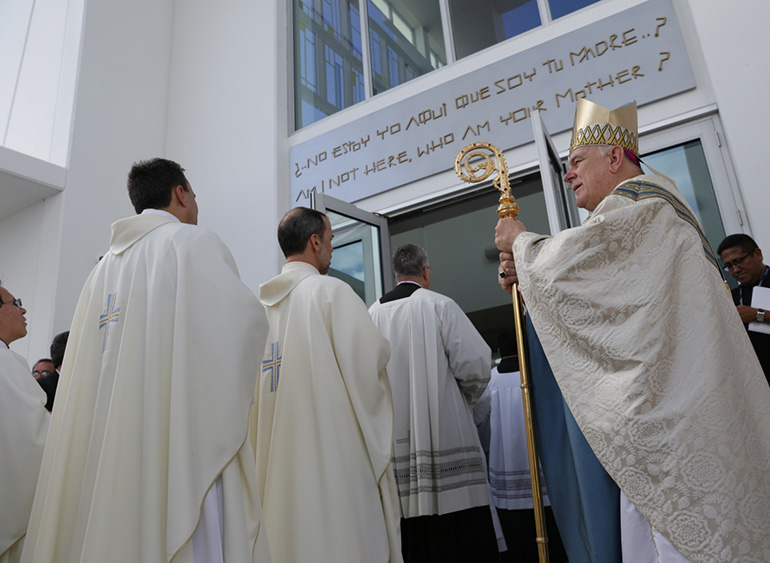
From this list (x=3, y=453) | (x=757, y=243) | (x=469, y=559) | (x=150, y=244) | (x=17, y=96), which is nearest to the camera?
(x=150, y=244)

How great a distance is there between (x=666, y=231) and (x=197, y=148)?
236 inches

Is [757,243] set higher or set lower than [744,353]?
higher

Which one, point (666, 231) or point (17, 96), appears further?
point (17, 96)

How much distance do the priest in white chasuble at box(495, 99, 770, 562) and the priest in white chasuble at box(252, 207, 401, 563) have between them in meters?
0.80

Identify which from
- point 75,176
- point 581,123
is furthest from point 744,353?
point 75,176

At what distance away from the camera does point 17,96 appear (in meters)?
7.10

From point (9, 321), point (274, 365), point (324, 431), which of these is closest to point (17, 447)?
point (9, 321)

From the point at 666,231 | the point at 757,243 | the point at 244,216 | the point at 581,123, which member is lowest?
the point at 666,231

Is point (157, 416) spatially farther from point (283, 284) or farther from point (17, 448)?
point (283, 284)

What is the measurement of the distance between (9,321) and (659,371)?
2.77 m

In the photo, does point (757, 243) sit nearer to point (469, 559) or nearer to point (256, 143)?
point (469, 559)

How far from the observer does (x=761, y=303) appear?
10.3 feet

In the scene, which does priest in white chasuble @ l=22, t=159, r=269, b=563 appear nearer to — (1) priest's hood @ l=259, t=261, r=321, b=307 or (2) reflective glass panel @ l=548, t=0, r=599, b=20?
(1) priest's hood @ l=259, t=261, r=321, b=307

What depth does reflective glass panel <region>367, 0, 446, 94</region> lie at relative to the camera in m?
6.17
